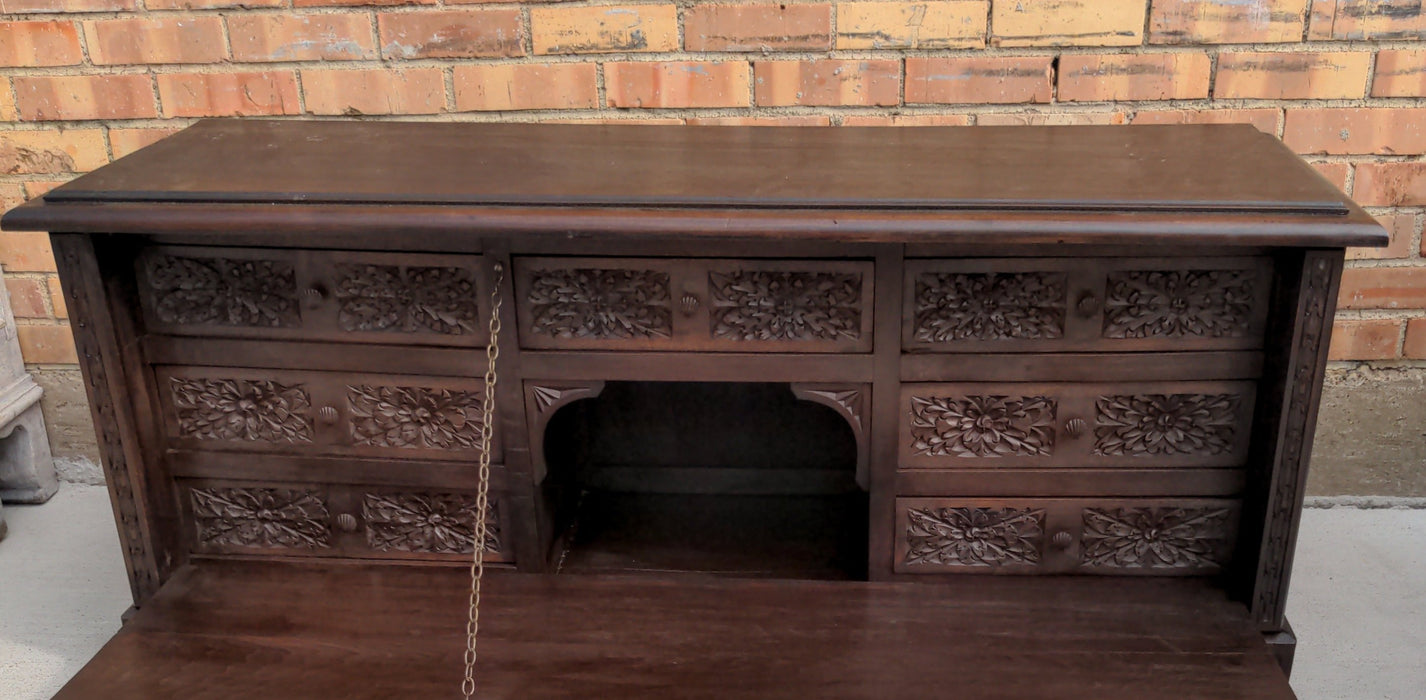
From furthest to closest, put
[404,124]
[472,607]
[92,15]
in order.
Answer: [92,15]
[404,124]
[472,607]

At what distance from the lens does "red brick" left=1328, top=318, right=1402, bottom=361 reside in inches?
88.8

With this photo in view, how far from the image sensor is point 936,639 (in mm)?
1657

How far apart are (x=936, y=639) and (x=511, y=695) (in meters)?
0.60

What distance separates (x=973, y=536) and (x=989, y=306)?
1.23 ft

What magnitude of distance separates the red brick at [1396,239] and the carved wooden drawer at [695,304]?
1.18m

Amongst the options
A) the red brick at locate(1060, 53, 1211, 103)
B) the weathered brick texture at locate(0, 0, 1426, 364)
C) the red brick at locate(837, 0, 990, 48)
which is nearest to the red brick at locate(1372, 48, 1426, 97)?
the weathered brick texture at locate(0, 0, 1426, 364)

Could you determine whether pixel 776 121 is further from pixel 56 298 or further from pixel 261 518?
pixel 56 298

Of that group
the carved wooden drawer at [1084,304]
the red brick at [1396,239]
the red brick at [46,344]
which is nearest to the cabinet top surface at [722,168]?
the carved wooden drawer at [1084,304]

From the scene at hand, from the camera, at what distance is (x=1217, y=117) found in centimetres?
212

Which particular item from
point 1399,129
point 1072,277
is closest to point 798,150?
point 1072,277

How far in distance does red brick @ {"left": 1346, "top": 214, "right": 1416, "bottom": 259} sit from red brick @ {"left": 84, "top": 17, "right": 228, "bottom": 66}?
218 centimetres

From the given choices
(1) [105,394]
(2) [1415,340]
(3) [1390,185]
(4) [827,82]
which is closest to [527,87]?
(4) [827,82]

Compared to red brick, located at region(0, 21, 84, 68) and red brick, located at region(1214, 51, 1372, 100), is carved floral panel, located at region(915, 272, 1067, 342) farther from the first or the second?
red brick, located at region(0, 21, 84, 68)

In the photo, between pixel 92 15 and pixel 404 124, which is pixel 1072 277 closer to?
pixel 404 124
